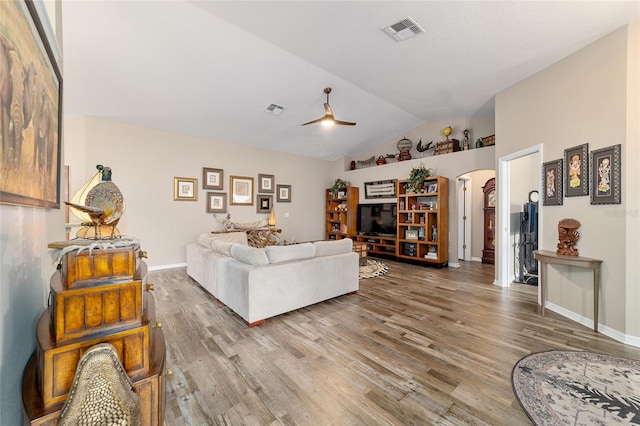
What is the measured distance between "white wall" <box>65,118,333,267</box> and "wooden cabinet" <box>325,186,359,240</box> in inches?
86.6

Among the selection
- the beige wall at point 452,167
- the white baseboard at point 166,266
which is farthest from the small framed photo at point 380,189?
the white baseboard at point 166,266

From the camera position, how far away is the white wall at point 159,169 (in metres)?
4.59

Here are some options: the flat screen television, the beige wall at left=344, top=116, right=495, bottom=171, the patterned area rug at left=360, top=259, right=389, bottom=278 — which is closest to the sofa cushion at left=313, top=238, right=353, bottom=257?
the patterned area rug at left=360, top=259, right=389, bottom=278

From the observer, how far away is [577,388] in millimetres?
1821

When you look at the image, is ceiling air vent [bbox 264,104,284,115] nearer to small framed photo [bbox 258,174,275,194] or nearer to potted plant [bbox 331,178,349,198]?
small framed photo [bbox 258,174,275,194]

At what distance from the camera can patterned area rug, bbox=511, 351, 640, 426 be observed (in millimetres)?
1575

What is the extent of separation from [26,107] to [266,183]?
5842 mm

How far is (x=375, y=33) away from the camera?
304 cm

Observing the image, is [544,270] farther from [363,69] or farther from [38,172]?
[38,172]

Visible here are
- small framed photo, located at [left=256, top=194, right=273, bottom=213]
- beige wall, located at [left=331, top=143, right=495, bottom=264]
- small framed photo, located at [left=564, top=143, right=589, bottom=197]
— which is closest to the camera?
small framed photo, located at [left=564, top=143, right=589, bottom=197]

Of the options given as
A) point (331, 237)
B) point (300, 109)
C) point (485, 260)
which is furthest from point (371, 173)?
point (485, 260)

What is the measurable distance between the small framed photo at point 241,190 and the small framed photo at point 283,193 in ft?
2.71

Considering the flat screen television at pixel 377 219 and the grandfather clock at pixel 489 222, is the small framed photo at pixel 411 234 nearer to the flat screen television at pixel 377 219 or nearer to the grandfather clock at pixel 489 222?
the flat screen television at pixel 377 219

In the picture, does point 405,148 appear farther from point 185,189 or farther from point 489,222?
point 185,189
